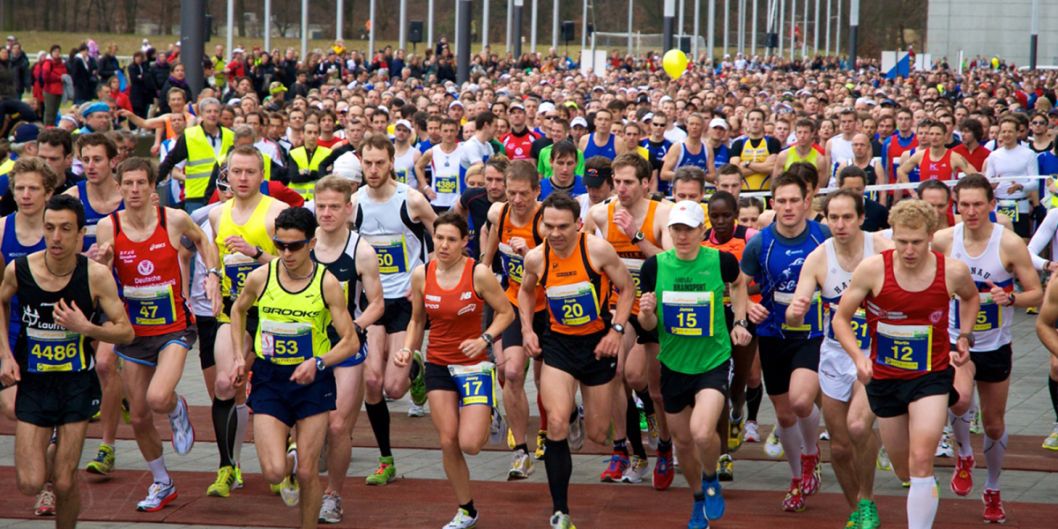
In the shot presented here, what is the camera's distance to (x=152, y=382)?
799cm

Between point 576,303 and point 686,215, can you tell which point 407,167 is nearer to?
point 576,303

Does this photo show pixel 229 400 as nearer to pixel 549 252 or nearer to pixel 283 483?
pixel 283 483

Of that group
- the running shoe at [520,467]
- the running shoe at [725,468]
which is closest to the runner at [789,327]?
the running shoe at [725,468]

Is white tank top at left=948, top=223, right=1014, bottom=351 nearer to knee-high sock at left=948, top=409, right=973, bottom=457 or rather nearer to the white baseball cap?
knee-high sock at left=948, top=409, right=973, bottom=457

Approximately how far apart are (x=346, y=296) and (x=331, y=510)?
1158mm

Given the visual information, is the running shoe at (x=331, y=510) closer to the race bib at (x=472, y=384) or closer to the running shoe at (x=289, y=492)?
the running shoe at (x=289, y=492)

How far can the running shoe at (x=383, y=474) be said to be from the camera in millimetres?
8539

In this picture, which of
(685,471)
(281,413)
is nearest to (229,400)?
(281,413)

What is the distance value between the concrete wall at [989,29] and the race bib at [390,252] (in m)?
78.6

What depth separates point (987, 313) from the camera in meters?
8.12

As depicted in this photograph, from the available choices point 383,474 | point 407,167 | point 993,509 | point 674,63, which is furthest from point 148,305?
point 674,63

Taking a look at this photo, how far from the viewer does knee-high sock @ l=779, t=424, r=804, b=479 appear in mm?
8055

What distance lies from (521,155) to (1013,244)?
29.6ft

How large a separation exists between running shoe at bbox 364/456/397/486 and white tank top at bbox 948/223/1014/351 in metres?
3.37
